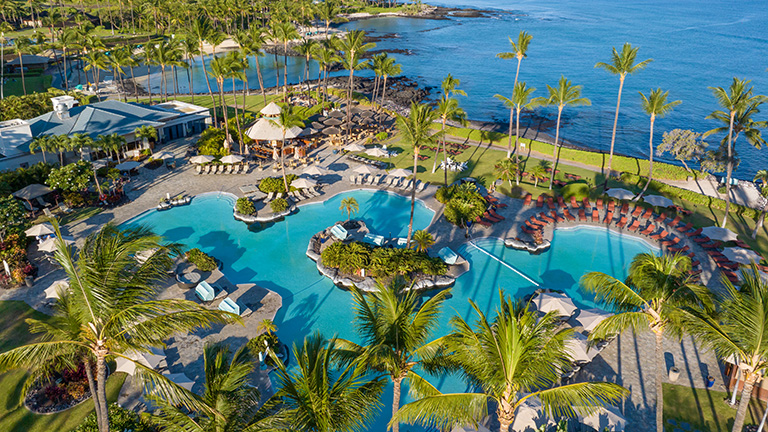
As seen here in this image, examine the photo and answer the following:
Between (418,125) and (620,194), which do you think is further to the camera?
(620,194)

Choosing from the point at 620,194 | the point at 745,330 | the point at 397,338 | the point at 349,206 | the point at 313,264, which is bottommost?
the point at 313,264

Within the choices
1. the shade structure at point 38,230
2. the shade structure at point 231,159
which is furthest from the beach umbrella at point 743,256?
the shade structure at point 38,230

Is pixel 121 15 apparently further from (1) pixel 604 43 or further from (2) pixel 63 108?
(1) pixel 604 43

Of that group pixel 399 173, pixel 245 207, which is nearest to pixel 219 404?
pixel 245 207

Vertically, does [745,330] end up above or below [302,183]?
above

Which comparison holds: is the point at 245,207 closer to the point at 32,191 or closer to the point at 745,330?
the point at 32,191

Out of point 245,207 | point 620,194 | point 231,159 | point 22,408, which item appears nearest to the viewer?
point 22,408

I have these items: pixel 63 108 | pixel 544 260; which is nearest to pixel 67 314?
pixel 544 260
